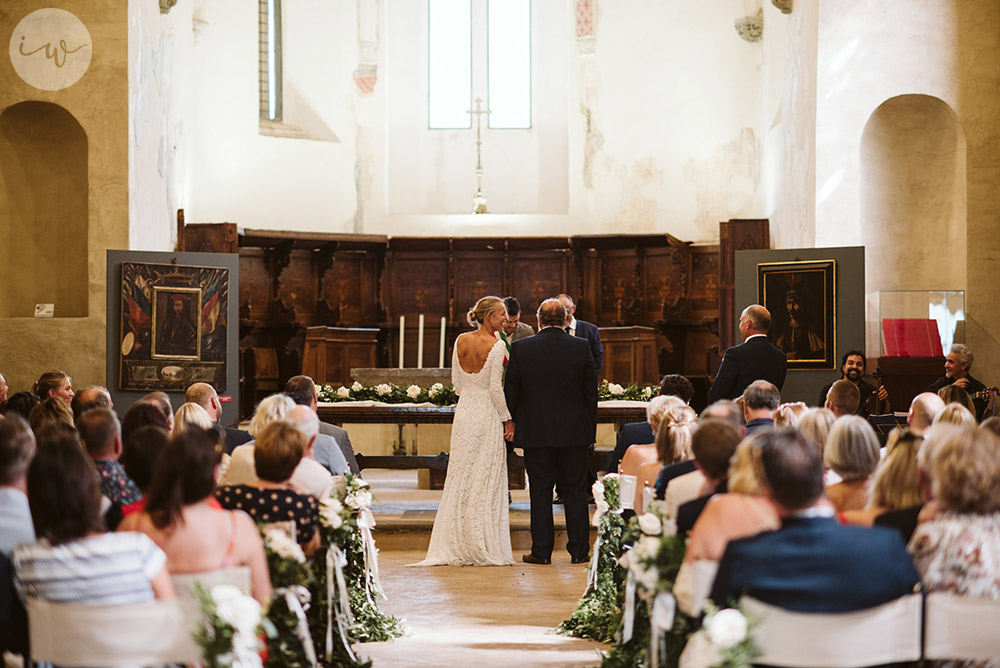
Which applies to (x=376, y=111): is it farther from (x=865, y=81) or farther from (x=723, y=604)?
(x=723, y=604)

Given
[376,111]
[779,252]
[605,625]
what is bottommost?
[605,625]

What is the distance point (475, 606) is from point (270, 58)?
12978mm

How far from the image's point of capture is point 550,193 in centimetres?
1861

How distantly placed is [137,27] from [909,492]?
11904 millimetres

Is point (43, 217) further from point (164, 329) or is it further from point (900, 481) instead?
point (900, 481)

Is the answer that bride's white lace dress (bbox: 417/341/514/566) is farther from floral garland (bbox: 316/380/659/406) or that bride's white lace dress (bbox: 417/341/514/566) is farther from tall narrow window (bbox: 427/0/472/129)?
tall narrow window (bbox: 427/0/472/129)

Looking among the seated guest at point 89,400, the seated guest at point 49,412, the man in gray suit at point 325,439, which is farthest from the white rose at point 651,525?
the seated guest at point 89,400

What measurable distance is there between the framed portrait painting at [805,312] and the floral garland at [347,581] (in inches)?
253

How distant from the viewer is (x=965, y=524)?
375 cm

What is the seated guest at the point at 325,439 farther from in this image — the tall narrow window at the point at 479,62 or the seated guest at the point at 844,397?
the tall narrow window at the point at 479,62

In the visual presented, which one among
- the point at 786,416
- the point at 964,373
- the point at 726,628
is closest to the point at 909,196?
the point at 964,373

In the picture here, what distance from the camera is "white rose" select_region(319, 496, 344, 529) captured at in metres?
5.13

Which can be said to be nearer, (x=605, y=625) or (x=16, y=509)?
(x=16, y=509)

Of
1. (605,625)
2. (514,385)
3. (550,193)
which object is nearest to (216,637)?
(605,625)
